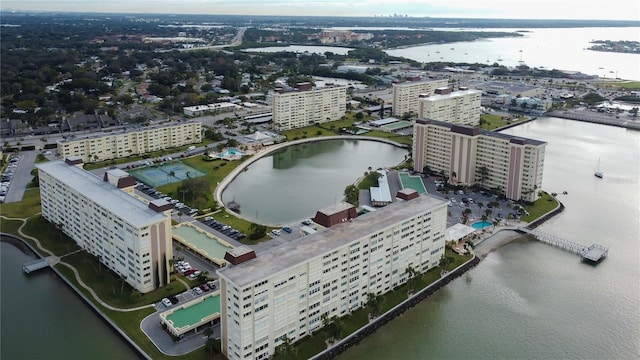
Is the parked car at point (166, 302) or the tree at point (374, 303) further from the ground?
the tree at point (374, 303)

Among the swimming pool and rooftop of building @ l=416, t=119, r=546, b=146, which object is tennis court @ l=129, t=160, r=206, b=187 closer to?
the swimming pool

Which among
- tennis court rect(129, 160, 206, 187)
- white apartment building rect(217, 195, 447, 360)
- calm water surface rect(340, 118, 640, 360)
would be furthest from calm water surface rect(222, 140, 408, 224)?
calm water surface rect(340, 118, 640, 360)

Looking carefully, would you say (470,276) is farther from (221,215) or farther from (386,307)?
(221,215)

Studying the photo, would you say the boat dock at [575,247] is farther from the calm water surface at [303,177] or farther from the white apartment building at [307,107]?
the white apartment building at [307,107]

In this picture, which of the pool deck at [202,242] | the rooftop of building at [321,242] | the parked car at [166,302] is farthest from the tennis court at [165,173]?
the rooftop of building at [321,242]

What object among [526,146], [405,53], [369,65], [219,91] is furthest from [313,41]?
[526,146]

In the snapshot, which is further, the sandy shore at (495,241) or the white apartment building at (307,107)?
the white apartment building at (307,107)
